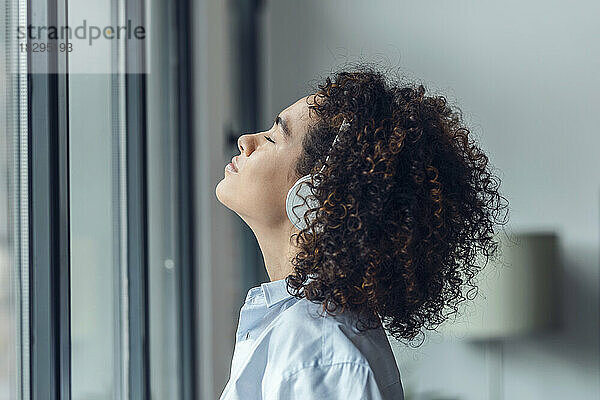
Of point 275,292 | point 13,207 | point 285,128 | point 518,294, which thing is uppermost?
point 285,128

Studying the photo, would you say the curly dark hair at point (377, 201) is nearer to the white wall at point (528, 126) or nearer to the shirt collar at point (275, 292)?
the shirt collar at point (275, 292)

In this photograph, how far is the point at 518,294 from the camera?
5.61 feet

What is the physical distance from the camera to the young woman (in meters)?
0.86

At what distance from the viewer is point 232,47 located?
2336mm

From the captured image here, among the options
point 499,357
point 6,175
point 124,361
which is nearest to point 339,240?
point 6,175

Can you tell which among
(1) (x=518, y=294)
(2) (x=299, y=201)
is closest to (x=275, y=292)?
(2) (x=299, y=201)

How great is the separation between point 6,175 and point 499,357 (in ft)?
4.15

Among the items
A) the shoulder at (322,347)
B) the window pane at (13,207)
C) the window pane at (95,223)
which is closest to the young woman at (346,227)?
the shoulder at (322,347)

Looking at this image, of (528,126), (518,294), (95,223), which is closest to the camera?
(95,223)

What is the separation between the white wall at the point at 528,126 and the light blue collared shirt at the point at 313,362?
0.98 meters

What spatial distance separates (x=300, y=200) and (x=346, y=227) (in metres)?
0.08

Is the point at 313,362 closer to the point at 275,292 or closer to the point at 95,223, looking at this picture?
the point at 275,292

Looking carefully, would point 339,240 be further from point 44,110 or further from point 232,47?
point 232,47

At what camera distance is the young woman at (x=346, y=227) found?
33.9 inches
